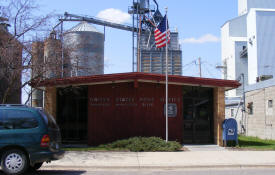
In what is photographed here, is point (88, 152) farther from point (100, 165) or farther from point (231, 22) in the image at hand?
point (231, 22)

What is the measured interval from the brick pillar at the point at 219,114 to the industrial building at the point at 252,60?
548 cm

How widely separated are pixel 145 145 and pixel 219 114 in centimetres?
461

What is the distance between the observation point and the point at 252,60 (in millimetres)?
35406

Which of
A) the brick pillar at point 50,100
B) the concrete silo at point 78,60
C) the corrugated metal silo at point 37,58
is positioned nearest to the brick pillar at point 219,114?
the concrete silo at point 78,60

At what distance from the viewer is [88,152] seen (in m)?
13.9

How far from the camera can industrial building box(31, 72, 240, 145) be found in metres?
16.7

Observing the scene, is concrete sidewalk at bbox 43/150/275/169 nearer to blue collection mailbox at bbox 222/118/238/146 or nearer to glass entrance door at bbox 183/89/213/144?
blue collection mailbox at bbox 222/118/238/146

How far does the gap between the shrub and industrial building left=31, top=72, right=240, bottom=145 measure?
1.57 m

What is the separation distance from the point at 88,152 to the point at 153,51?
88.4 feet

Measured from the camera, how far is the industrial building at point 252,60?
22681 millimetres

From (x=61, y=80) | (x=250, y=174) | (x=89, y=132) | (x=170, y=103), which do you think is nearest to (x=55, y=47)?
(x=61, y=80)

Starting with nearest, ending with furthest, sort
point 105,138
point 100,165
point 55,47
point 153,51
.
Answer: point 100,165
point 55,47
point 105,138
point 153,51

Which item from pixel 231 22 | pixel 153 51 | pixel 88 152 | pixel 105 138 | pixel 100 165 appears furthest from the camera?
pixel 231 22

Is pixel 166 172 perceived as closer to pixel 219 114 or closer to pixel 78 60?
pixel 219 114
